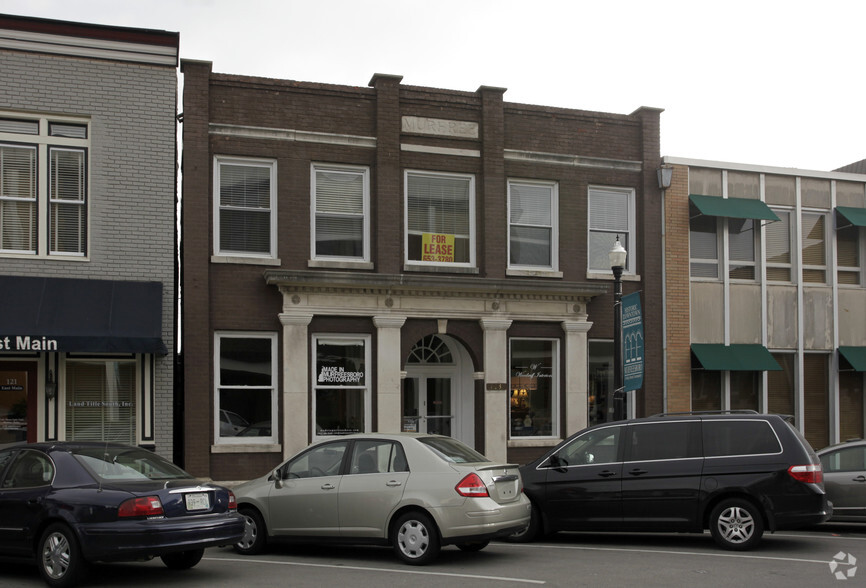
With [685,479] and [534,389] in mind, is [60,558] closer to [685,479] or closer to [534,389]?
[685,479]

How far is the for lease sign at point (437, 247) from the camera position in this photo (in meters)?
19.1

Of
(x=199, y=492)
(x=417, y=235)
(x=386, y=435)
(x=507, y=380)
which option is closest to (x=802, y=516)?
(x=386, y=435)

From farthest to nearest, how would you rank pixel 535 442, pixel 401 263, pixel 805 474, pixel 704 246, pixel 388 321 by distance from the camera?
pixel 704 246
pixel 535 442
pixel 401 263
pixel 388 321
pixel 805 474

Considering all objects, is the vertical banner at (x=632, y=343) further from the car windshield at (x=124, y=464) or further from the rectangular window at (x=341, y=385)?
the car windshield at (x=124, y=464)

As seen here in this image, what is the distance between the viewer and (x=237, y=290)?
17.7 m

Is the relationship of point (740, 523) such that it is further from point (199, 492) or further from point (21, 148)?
point (21, 148)

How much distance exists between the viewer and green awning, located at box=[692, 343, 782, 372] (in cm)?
2016

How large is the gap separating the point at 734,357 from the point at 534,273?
4.71 m

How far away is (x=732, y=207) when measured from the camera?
2055cm

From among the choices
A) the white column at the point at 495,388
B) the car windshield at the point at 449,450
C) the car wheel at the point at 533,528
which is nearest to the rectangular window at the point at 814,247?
the white column at the point at 495,388

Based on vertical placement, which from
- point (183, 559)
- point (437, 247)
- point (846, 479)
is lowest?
point (183, 559)

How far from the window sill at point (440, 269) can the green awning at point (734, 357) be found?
5.10 m

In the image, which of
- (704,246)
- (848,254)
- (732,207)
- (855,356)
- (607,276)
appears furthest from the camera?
(848,254)

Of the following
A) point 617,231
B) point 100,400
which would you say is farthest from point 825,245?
point 100,400
